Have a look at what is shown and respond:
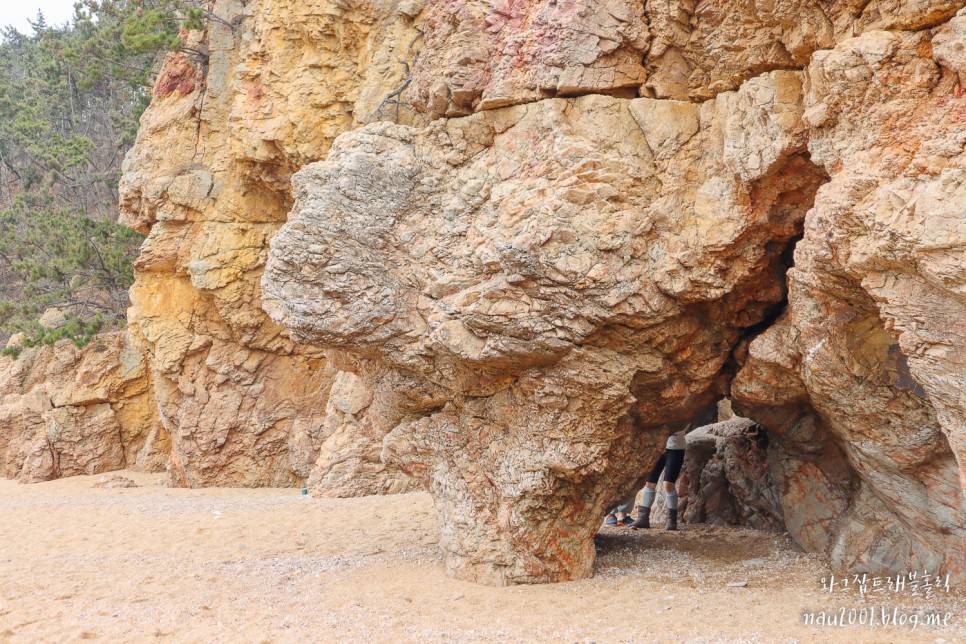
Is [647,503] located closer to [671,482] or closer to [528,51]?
[671,482]

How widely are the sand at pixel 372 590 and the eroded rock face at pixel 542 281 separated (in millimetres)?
680

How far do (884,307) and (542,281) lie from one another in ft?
7.54

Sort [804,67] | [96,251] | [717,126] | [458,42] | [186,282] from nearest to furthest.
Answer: [804,67], [717,126], [458,42], [186,282], [96,251]

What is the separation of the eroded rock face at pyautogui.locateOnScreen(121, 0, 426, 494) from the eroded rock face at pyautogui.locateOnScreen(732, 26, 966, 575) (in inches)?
377

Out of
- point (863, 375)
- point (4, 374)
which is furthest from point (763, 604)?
point (4, 374)

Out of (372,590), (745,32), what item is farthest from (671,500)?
(745,32)

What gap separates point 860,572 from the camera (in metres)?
6.05

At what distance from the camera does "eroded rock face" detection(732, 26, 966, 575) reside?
4.09m

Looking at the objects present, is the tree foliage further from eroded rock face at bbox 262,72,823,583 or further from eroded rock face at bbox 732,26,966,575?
eroded rock face at bbox 732,26,966,575

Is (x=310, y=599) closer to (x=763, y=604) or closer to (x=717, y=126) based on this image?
(x=763, y=604)

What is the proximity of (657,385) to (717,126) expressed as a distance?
2155mm

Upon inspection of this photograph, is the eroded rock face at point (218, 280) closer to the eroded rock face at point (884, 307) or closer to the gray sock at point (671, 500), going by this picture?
the gray sock at point (671, 500)

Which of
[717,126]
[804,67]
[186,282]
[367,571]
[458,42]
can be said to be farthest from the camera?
[186,282]

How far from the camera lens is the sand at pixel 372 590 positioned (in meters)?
5.15
